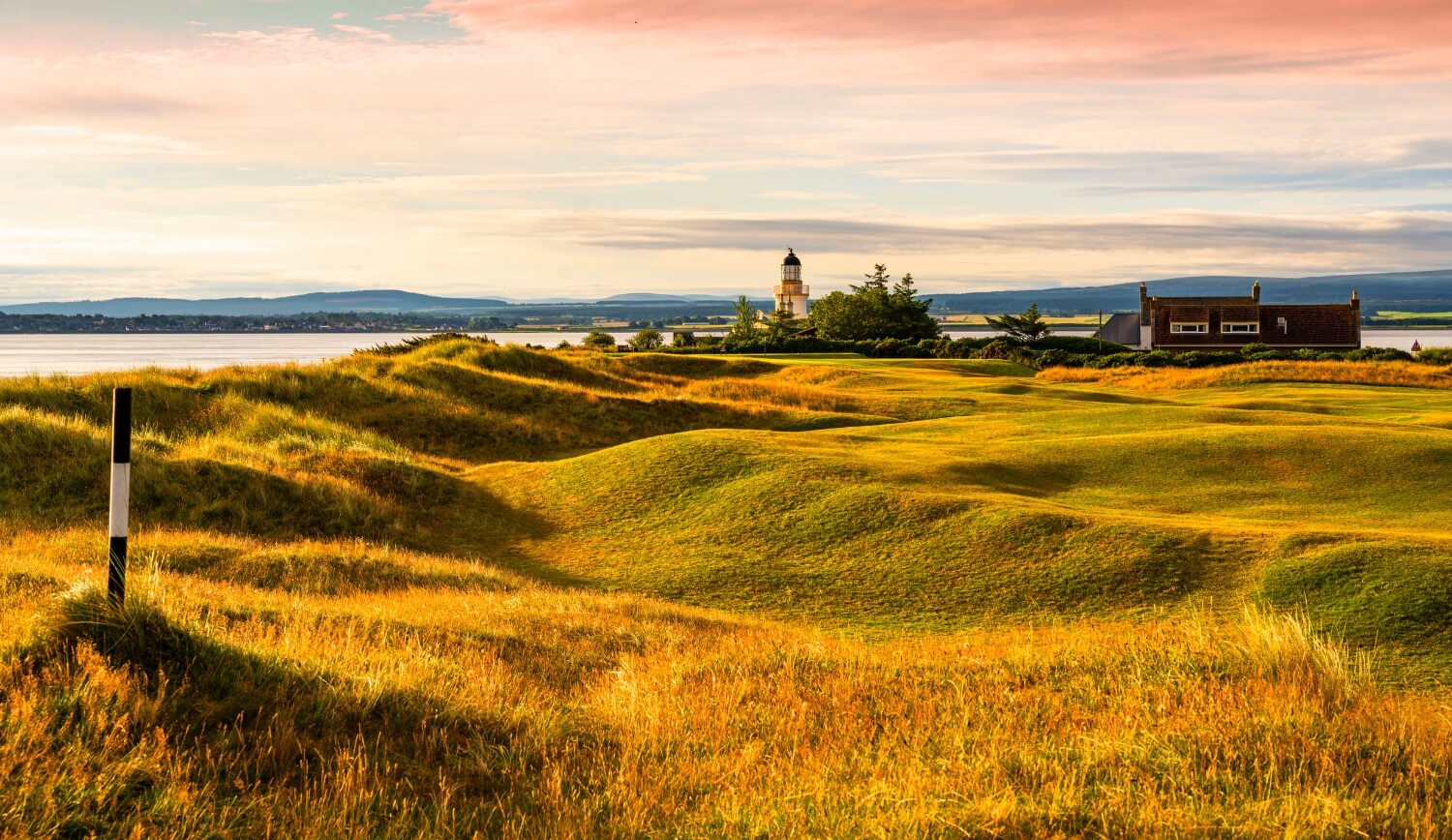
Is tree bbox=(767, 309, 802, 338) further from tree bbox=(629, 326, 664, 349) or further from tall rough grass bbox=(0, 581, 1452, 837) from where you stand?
tall rough grass bbox=(0, 581, 1452, 837)

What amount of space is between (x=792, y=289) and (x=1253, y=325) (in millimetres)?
68655

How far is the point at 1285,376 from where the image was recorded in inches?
2248

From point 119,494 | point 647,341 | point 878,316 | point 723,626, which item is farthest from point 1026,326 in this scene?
point 119,494

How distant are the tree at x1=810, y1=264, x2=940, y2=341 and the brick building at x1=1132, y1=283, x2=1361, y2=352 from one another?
→ 24496 millimetres

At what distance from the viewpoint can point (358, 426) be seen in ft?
118

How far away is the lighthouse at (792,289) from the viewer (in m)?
160

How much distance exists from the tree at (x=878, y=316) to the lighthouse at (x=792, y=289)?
27116 millimetres

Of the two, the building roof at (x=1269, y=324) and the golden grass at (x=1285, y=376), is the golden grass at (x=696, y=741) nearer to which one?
the golden grass at (x=1285, y=376)

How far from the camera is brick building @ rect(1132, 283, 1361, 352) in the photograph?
106m

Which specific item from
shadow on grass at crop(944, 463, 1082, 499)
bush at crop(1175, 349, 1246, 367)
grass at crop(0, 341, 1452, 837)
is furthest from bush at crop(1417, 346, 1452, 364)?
shadow on grass at crop(944, 463, 1082, 499)

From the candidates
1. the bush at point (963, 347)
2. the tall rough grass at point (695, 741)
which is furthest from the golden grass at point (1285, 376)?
the tall rough grass at point (695, 741)

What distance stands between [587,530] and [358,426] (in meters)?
16.3

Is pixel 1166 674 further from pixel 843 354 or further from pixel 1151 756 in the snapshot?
pixel 843 354

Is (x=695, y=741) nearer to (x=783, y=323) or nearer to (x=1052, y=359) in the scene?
(x=1052, y=359)
